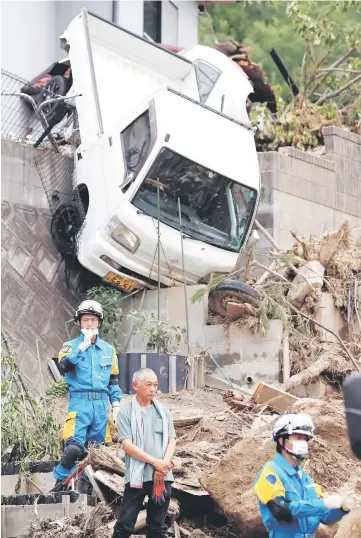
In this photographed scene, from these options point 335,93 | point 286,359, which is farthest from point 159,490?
point 335,93

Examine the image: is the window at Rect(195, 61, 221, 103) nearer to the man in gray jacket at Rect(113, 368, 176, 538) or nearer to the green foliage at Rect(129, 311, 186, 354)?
the green foliage at Rect(129, 311, 186, 354)

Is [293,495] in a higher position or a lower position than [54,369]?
lower

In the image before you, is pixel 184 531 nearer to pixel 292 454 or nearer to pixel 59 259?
pixel 292 454

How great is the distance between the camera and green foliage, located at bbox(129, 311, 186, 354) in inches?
622

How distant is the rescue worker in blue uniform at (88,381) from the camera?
1202 cm

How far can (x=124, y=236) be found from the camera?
658 inches

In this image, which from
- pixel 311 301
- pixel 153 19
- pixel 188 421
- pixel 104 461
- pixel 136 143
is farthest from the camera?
pixel 153 19

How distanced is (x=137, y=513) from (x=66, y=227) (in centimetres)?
778

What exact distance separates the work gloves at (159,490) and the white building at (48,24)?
1311cm

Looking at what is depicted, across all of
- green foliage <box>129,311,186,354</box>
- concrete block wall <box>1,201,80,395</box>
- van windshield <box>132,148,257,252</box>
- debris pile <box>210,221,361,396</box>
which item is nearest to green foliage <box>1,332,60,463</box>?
green foliage <box>129,311,186,354</box>

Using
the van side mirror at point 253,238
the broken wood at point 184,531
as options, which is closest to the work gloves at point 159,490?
the broken wood at point 184,531

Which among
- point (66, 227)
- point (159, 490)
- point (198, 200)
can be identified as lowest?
point (159, 490)

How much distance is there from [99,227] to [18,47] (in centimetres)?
694

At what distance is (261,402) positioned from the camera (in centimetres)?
1357
